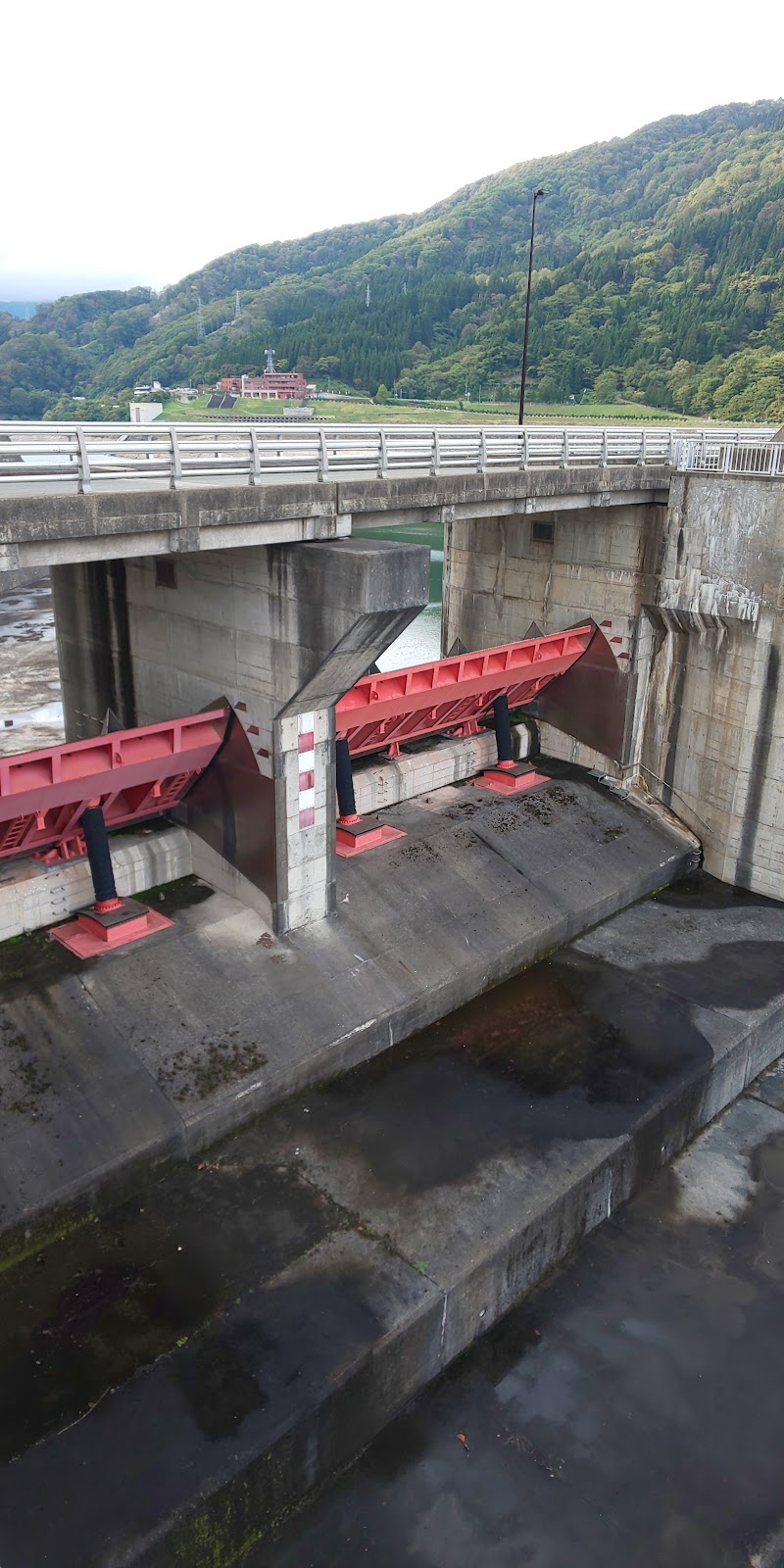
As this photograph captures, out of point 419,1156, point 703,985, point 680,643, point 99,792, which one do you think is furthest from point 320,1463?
point 680,643

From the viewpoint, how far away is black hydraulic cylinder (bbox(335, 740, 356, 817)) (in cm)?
2017

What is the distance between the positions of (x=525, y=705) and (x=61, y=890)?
1405cm

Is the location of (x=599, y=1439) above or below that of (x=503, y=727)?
below

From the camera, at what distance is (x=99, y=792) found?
53.4ft

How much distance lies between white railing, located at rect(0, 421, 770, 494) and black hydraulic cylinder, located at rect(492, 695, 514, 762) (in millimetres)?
5866

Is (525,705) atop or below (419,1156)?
atop

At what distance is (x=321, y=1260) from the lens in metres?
12.2

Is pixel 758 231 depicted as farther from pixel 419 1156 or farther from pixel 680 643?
pixel 419 1156

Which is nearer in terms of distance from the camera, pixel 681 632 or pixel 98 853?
pixel 98 853

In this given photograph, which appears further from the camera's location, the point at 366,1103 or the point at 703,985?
the point at 703,985

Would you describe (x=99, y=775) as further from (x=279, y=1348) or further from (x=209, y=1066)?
(x=279, y=1348)

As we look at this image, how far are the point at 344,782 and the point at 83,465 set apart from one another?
9.80 metres

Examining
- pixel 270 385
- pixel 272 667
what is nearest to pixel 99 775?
pixel 272 667

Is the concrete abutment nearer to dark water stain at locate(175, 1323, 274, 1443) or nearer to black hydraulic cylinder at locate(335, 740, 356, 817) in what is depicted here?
black hydraulic cylinder at locate(335, 740, 356, 817)
